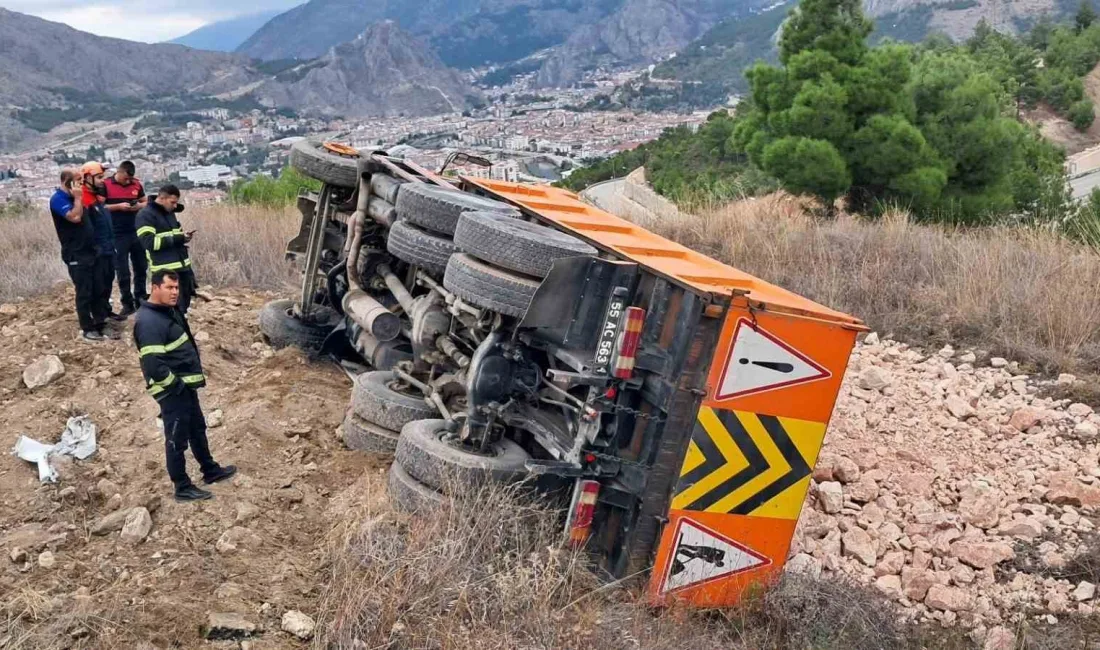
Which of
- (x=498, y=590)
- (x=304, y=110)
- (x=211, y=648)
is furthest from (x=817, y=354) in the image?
(x=304, y=110)

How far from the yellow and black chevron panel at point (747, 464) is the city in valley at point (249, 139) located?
11918 mm

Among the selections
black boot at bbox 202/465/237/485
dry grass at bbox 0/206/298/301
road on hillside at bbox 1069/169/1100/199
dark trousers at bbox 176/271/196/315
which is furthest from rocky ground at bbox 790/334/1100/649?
road on hillside at bbox 1069/169/1100/199

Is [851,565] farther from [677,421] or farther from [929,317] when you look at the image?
[929,317]

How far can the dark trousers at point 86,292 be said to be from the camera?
262 inches

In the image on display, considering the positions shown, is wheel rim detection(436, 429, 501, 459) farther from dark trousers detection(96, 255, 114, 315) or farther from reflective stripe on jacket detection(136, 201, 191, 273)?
dark trousers detection(96, 255, 114, 315)

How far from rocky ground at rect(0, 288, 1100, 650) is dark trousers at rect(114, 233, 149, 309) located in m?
0.98

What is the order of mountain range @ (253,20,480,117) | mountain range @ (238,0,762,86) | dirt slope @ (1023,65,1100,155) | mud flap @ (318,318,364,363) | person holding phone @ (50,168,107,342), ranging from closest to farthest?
person holding phone @ (50,168,107,342) → mud flap @ (318,318,364,363) → dirt slope @ (1023,65,1100,155) → mountain range @ (253,20,480,117) → mountain range @ (238,0,762,86)

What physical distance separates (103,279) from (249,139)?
33761mm

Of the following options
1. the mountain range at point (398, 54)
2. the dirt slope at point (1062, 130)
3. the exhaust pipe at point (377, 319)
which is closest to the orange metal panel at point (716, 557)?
the exhaust pipe at point (377, 319)

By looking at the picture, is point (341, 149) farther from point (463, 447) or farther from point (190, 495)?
point (463, 447)

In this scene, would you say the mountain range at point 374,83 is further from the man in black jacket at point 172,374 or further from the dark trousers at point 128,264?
the man in black jacket at point 172,374

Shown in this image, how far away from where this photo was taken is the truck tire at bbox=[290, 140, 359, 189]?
629 centimetres

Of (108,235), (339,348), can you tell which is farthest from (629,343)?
(108,235)

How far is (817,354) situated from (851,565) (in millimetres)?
1224
